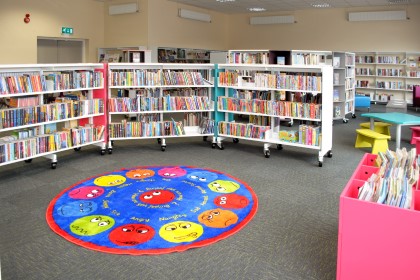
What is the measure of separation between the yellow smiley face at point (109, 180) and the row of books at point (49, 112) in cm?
137

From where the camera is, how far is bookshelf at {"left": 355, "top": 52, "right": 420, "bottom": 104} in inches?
549

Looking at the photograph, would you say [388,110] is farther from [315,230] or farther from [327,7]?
[315,230]

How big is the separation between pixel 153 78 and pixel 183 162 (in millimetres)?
1773

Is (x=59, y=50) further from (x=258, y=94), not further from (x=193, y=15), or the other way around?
(x=258, y=94)

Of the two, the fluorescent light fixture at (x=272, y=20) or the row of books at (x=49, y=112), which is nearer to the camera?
the row of books at (x=49, y=112)

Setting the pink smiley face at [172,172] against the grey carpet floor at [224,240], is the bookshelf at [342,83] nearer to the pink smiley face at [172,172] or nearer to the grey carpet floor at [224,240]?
the grey carpet floor at [224,240]

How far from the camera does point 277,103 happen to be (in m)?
6.58

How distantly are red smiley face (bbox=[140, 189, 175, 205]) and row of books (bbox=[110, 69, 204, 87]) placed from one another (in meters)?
2.79

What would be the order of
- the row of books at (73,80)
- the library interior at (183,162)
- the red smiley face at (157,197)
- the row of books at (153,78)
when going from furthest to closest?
the row of books at (153,78), the row of books at (73,80), the red smiley face at (157,197), the library interior at (183,162)

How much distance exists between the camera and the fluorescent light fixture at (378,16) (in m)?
13.7

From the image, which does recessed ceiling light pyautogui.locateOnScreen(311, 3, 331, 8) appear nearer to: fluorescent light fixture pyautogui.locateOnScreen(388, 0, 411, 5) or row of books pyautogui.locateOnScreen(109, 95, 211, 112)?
fluorescent light fixture pyautogui.locateOnScreen(388, 0, 411, 5)

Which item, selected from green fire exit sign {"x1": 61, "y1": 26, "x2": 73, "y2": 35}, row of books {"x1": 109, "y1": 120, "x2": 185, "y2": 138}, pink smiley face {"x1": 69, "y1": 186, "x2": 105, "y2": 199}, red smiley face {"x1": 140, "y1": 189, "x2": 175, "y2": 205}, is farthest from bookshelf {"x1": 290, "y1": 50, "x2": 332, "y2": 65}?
green fire exit sign {"x1": 61, "y1": 26, "x2": 73, "y2": 35}

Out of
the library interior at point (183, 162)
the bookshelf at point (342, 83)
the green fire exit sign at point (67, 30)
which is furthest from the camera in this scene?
the green fire exit sign at point (67, 30)

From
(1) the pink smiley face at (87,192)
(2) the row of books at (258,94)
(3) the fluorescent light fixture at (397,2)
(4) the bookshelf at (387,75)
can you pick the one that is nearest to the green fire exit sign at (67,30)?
(2) the row of books at (258,94)
